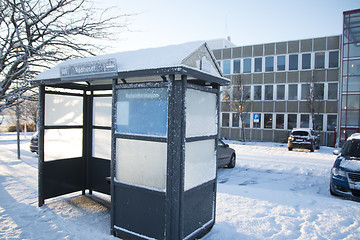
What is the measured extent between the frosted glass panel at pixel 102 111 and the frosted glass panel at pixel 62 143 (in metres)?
0.59

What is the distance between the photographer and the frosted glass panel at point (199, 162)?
436 cm

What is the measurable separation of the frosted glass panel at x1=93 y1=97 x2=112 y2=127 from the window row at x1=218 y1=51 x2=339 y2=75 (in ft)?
75.8

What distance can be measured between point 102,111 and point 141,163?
2.80 meters

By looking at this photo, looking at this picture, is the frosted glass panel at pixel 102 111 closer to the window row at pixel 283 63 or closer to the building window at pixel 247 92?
the building window at pixel 247 92


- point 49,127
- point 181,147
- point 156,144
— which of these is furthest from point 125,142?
point 49,127

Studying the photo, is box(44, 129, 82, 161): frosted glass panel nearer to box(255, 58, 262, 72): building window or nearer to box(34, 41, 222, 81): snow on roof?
box(34, 41, 222, 81): snow on roof

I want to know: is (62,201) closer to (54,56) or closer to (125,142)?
(125,142)

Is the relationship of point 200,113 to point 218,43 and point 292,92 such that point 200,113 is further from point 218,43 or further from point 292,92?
point 218,43

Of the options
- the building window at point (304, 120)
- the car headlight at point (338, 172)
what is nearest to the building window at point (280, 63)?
the building window at point (304, 120)

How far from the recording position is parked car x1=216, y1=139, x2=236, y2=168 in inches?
425

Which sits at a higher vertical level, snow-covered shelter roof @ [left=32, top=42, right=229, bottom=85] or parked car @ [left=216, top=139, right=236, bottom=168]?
snow-covered shelter roof @ [left=32, top=42, right=229, bottom=85]

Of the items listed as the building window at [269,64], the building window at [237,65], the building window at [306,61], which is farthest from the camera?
the building window at [237,65]

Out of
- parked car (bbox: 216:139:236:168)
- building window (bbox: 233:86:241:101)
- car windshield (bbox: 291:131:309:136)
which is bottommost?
parked car (bbox: 216:139:236:168)

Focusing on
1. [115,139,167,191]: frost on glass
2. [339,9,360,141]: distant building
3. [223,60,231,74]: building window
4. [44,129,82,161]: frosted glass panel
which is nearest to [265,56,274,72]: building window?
[223,60,231,74]: building window
